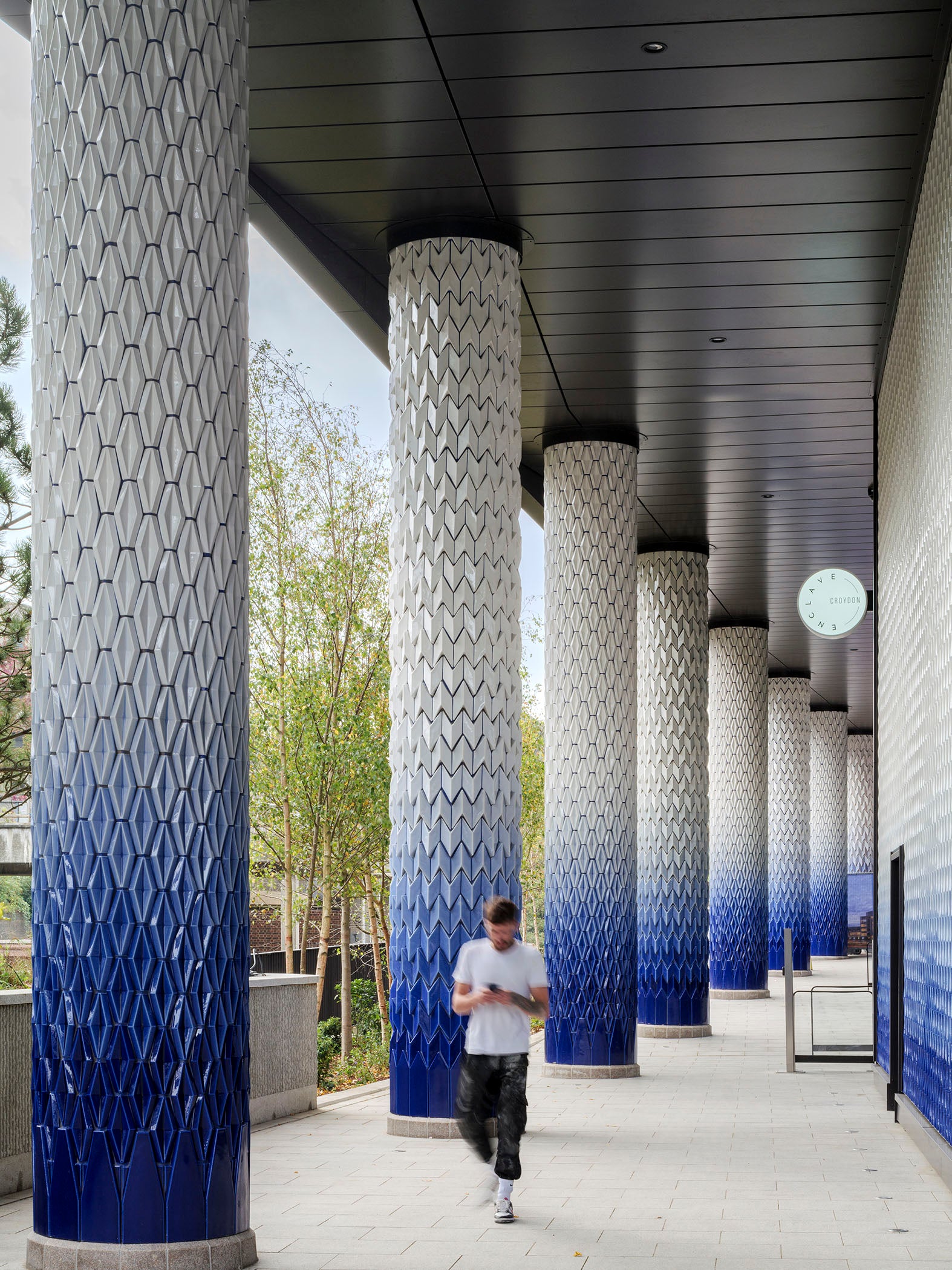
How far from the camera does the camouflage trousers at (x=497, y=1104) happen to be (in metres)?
7.44

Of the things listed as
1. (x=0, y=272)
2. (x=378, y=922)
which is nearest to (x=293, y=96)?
(x=0, y=272)

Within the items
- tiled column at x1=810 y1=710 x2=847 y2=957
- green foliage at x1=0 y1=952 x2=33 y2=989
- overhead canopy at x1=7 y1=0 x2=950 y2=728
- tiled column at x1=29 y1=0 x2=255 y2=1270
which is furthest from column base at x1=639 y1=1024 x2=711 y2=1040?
tiled column at x1=810 y1=710 x2=847 y2=957

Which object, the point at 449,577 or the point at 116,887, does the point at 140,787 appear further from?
the point at 449,577

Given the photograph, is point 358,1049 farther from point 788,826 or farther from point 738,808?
point 788,826

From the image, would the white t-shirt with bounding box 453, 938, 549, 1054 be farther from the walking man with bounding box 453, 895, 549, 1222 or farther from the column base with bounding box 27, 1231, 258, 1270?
the column base with bounding box 27, 1231, 258, 1270

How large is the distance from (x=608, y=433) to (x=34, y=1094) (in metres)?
9.88

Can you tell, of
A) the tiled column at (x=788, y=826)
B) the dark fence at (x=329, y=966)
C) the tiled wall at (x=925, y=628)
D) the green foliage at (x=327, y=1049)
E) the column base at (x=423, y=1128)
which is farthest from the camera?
the tiled column at (x=788, y=826)

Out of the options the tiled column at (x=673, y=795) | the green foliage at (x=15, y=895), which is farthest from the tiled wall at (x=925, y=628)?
the green foliage at (x=15, y=895)

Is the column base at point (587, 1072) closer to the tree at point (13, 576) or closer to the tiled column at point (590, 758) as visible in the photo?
the tiled column at point (590, 758)

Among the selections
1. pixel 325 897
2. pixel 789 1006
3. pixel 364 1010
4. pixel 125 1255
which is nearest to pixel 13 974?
pixel 325 897

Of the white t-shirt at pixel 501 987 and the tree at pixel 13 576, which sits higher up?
the tree at pixel 13 576

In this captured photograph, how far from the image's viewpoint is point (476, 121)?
29.5ft

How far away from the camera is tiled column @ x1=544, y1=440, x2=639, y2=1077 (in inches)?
554

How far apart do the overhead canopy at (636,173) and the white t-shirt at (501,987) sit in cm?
454
